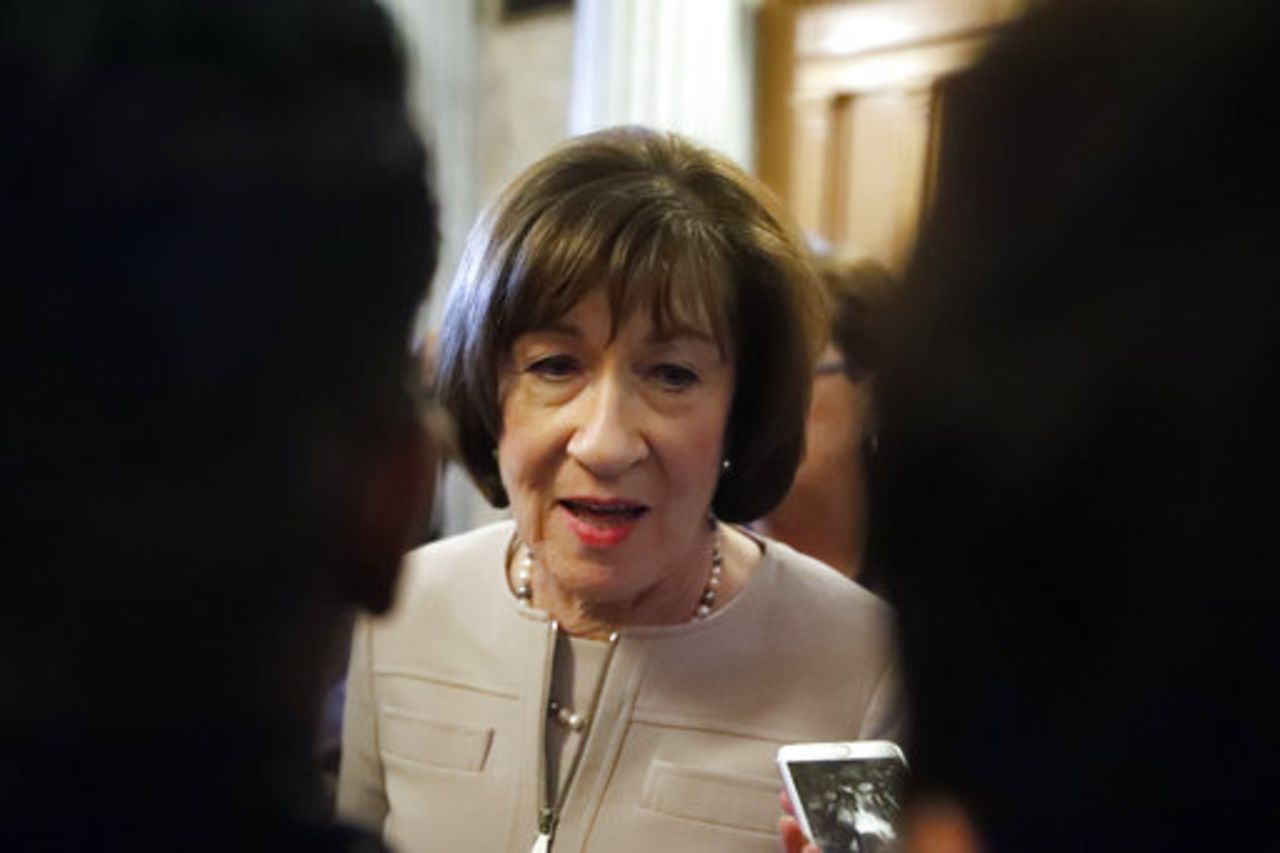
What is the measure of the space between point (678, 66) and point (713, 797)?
1899 millimetres

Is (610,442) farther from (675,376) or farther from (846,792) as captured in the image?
(846,792)

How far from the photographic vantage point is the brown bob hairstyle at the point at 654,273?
3.10 feet

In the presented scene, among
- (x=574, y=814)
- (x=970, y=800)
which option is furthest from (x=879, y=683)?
(x=970, y=800)

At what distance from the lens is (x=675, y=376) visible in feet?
3.22

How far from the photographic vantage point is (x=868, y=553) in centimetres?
38

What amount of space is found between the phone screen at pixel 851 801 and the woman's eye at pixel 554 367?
0.33 meters

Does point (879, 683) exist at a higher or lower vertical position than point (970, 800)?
lower

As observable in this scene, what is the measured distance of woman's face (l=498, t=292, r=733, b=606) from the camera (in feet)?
3.15

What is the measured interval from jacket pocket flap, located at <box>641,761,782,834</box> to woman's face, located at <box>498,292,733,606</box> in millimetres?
147

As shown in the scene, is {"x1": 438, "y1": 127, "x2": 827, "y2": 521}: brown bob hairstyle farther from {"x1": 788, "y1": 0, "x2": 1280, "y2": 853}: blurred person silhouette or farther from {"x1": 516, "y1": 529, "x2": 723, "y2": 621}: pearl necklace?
{"x1": 788, "y1": 0, "x2": 1280, "y2": 853}: blurred person silhouette

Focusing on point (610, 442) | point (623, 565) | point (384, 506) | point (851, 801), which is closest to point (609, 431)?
point (610, 442)

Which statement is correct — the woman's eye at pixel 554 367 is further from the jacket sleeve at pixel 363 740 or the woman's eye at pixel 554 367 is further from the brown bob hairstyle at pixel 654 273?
the jacket sleeve at pixel 363 740

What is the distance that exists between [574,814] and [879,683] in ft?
0.82

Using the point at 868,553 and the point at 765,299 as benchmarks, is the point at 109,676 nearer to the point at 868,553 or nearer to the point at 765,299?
the point at 868,553
